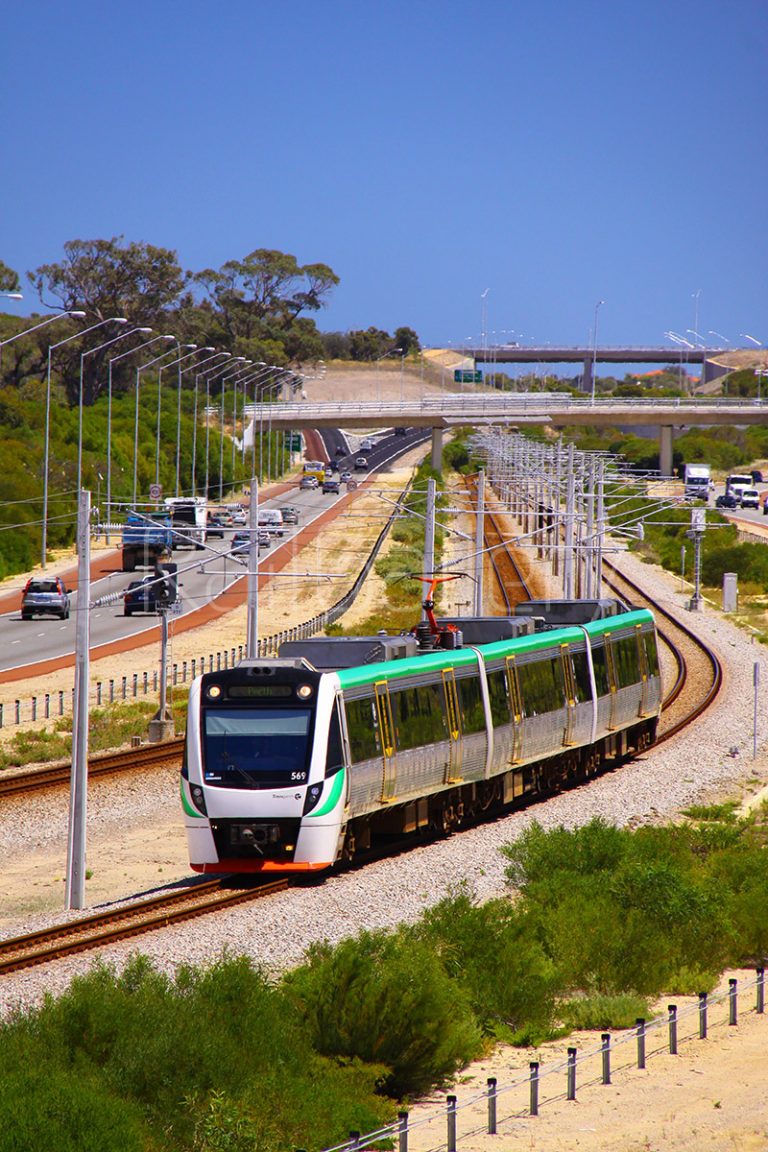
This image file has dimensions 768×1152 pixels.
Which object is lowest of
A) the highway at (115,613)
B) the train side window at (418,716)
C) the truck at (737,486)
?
the highway at (115,613)

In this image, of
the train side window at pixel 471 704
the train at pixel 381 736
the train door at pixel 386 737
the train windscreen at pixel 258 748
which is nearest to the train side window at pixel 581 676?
the train at pixel 381 736

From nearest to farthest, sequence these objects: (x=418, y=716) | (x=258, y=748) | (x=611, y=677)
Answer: (x=258, y=748) → (x=418, y=716) → (x=611, y=677)

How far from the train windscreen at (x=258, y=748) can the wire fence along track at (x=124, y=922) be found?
134 centimetres

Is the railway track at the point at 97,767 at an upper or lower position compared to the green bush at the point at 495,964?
lower

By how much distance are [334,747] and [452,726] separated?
4316mm

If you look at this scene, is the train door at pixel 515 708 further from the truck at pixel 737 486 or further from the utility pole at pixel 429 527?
the truck at pixel 737 486

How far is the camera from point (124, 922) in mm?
20125

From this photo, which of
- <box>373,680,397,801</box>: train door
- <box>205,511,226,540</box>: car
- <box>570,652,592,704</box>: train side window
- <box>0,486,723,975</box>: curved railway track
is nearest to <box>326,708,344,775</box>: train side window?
<box>373,680,397,801</box>: train door

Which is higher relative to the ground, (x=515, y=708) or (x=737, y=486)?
(x=515, y=708)

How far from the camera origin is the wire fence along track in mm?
18034

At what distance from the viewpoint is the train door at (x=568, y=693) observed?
30547 mm

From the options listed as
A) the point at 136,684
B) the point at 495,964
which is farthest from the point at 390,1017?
the point at 136,684

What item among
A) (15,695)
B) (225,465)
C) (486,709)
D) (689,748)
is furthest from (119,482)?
(486,709)

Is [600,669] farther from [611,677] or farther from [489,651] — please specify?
[489,651]
